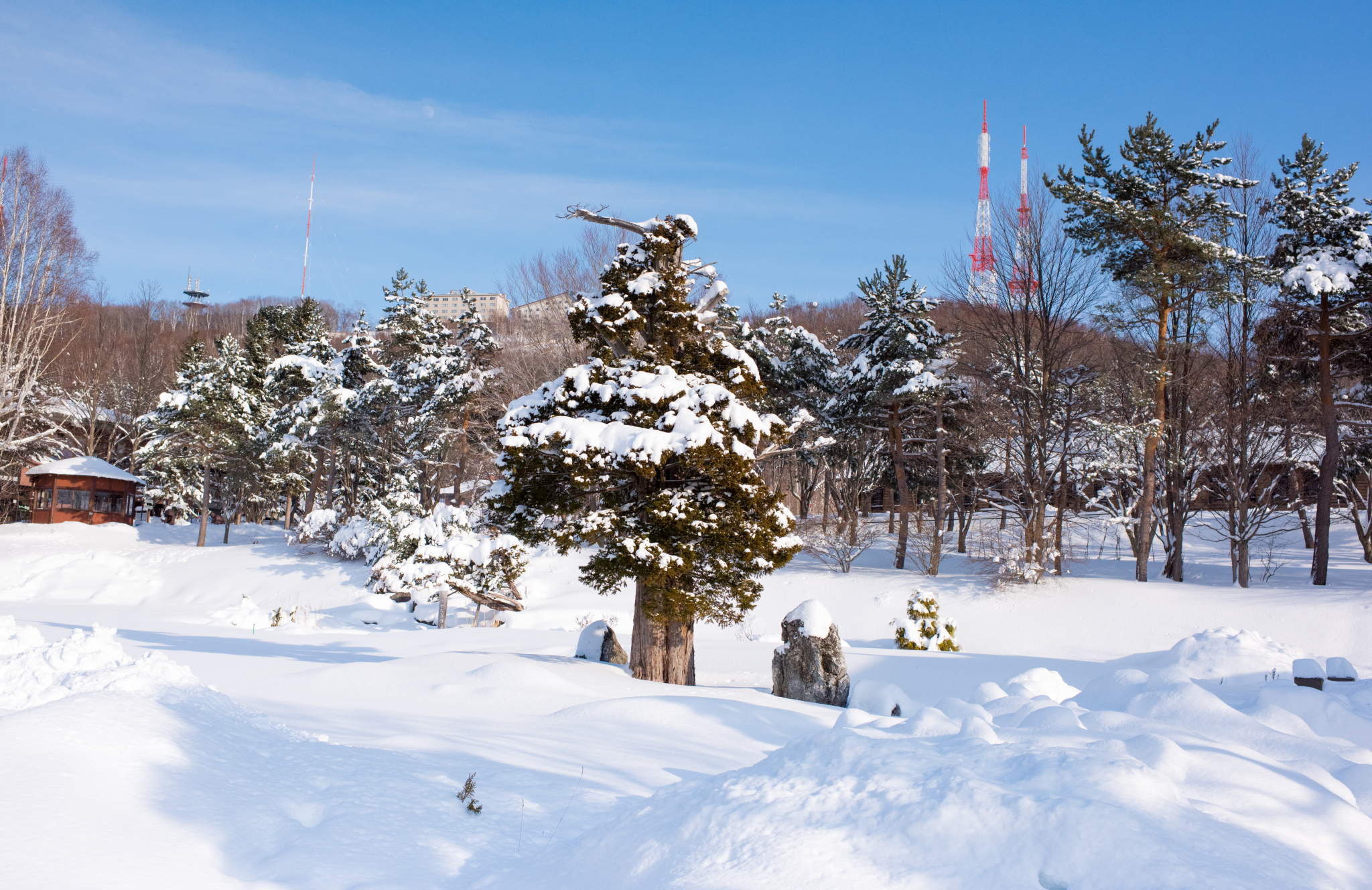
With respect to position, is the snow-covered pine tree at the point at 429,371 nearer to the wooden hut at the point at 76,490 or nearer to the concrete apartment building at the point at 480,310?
the concrete apartment building at the point at 480,310

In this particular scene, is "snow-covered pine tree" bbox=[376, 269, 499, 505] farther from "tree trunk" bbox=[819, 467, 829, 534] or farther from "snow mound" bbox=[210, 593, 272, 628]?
"tree trunk" bbox=[819, 467, 829, 534]

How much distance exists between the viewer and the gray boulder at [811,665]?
439 inches

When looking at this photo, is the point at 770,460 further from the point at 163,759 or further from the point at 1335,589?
the point at 163,759

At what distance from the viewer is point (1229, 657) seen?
424 inches

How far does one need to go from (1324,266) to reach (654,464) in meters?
17.7

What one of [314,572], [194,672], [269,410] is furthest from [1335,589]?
[269,410]

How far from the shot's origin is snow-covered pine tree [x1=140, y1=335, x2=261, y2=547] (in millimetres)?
32969

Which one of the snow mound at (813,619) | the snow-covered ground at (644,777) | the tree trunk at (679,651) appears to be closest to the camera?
the snow-covered ground at (644,777)

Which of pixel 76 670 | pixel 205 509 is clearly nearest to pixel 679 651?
pixel 76 670

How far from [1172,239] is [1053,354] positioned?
13.0 feet

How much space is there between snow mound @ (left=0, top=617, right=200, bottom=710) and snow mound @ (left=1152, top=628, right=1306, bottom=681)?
11.2 metres

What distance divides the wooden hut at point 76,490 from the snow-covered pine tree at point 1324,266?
4611 cm

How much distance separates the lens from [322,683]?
360 inches

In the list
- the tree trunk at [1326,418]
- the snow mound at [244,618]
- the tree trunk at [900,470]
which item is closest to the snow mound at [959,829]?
the snow mound at [244,618]
